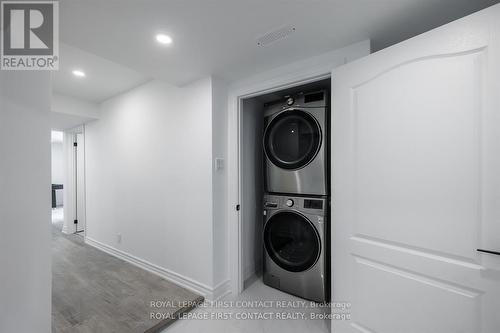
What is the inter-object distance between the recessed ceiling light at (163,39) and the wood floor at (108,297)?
7.11ft

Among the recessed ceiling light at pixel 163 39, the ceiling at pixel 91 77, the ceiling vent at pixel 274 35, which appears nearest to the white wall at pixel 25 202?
the recessed ceiling light at pixel 163 39

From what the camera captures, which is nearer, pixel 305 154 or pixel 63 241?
pixel 305 154

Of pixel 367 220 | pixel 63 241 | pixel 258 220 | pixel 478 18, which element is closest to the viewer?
pixel 478 18

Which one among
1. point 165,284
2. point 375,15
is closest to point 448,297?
point 375,15

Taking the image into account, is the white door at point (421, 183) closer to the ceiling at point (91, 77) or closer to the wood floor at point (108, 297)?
the wood floor at point (108, 297)

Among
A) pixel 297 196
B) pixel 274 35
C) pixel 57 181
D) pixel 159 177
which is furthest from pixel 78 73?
pixel 57 181

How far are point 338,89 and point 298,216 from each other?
3.97 ft

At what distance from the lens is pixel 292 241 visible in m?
2.15

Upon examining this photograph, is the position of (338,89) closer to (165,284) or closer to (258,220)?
(258,220)

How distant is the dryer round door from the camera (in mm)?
1990

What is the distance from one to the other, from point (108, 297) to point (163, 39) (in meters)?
2.37

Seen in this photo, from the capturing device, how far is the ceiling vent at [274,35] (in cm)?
135

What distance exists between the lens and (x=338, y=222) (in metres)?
1.50

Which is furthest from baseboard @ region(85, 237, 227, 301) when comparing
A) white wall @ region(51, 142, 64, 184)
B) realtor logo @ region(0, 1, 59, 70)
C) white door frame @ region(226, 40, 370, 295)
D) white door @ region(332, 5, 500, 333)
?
white wall @ region(51, 142, 64, 184)
